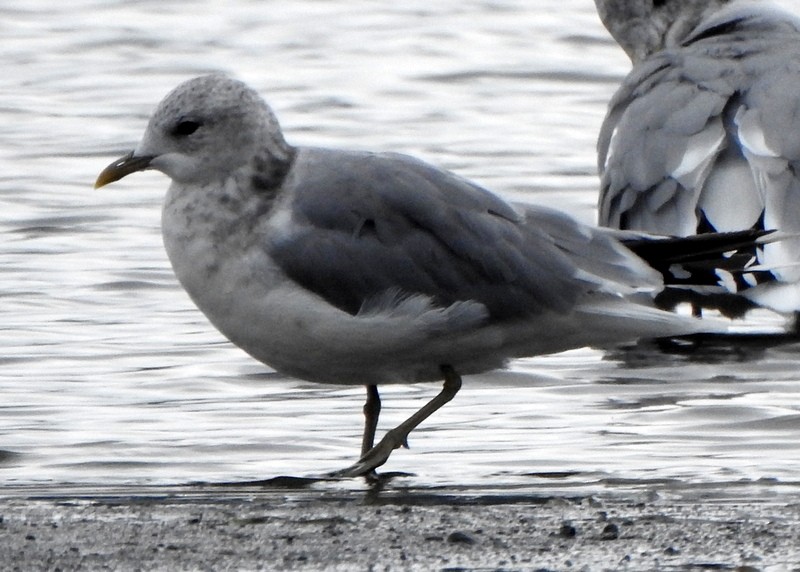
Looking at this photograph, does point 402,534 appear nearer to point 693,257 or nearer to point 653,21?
point 693,257

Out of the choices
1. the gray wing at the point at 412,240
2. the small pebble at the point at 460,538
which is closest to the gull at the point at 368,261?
the gray wing at the point at 412,240

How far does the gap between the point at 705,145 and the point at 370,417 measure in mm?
2108

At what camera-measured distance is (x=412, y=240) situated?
5.46 metres

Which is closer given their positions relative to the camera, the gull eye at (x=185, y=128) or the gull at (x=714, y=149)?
the gull eye at (x=185, y=128)

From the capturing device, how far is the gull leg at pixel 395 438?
18.0 ft

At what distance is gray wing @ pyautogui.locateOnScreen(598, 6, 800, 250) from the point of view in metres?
7.10

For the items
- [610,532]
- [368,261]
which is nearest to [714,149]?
[368,261]

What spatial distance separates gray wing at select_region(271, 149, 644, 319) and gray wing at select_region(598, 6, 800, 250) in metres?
1.69

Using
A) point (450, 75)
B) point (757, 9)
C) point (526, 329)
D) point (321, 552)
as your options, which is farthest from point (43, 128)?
point (321, 552)

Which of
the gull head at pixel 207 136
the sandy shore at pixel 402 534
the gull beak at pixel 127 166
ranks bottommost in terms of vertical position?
the sandy shore at pixel 402 534

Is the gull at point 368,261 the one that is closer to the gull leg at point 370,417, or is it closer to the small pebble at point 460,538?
the gull leg at point 370,417

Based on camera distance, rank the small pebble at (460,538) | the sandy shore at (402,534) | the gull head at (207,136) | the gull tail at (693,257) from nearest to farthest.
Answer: the sandy shore at (402,534) < the small pebble at (460,538) < the gull head at (207,136) < the gull tail at (693,257)

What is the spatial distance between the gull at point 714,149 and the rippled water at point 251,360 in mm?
462

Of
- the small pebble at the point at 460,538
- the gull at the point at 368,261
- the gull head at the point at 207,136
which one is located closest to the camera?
the small pebble at the point at 460,538
